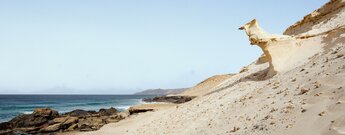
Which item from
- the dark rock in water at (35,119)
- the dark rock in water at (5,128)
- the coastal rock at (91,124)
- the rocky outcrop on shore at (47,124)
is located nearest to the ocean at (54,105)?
the dark rock in water at (5,128)

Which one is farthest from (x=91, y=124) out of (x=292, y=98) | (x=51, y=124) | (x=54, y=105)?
(x=54, y=105)

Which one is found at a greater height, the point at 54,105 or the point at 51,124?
the point at 54,105

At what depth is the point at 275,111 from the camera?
13.2 meters

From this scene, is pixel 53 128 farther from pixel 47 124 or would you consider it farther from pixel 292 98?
pixel 292 98

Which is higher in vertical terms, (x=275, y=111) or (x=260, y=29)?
(x=260, y=29)

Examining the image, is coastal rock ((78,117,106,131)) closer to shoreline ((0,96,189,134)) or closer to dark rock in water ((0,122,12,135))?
shoreline ((0,96,189,134))

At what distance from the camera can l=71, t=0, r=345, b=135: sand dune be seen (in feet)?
37.0

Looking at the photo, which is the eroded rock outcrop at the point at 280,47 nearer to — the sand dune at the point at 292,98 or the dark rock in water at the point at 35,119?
the sand dune at the point at 292,98

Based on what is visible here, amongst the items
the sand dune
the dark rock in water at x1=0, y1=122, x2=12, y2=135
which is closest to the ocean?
the dark rock in water at x1=0, y1=122, x2=12, y2=135

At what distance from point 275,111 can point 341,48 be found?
19.4 feet

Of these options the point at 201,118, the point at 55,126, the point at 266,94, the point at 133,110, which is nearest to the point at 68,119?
the point at 55,126

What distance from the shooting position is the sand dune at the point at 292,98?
37.0 feet

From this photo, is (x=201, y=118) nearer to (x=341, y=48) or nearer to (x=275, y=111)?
(x=275, y=111)

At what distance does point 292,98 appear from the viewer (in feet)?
44.5
